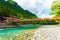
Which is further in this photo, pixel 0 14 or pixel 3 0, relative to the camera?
pixel 3 0

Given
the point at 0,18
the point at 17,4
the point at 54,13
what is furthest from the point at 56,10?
the point at 17,4

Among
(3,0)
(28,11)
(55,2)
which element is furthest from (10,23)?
(28,11)

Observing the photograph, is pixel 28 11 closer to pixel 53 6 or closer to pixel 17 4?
pixel 17 4

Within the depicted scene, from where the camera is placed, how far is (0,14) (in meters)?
52.2

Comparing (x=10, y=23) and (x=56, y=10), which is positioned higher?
(x=56, y=10)

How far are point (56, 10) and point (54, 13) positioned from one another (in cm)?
78

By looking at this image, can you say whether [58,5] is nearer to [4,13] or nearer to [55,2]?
[55,2]

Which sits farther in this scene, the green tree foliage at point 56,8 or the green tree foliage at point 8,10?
the green tree foliage at point 8,10

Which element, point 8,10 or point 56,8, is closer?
point 56,8

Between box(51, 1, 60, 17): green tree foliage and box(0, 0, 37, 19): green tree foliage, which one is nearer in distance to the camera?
box(51, 1, 60, 17): green tree foliage

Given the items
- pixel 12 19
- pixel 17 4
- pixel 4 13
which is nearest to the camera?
pixel 12 19

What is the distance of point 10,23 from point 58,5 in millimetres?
10328

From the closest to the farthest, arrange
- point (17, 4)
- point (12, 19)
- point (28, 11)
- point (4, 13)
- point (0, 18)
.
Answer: point (12, 19) → point (0, 18) → point (4, 13) → point (17, 4) → point (28, 11)

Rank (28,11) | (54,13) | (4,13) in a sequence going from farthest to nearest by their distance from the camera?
1. (28,11)
2. (4,13)
3. (54,13)
